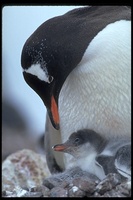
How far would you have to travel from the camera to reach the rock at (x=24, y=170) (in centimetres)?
323

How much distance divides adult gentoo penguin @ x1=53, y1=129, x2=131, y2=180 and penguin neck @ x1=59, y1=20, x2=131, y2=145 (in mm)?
46

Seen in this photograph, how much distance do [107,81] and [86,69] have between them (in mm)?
81

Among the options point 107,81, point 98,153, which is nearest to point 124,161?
point 98,153

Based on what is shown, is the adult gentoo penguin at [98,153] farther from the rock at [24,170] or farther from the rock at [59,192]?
the rock at [24,170]

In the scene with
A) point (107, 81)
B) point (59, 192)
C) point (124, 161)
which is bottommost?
point (59, 192)

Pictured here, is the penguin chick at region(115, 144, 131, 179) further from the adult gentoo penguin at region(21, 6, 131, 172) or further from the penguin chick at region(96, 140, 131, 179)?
the adult gentoo penguin at region(21, 6, 131, 172)

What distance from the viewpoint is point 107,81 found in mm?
2348

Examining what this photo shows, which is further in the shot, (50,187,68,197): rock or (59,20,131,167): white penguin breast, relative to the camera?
(59,20,131,167): white penguin breast

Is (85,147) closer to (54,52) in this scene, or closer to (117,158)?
(117,158)

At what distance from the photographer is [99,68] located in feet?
7.67

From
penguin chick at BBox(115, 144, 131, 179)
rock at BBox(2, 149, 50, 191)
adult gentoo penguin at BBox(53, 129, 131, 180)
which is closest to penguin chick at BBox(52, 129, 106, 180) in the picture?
adult gentoo penguin at BBox(53, 129, 131, 180)

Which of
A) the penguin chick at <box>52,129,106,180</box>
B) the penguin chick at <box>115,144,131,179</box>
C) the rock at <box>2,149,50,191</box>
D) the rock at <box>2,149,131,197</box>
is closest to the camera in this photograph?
the rock at <box>2,149,131,197</box>

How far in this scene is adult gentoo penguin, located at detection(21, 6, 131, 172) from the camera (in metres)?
2.23

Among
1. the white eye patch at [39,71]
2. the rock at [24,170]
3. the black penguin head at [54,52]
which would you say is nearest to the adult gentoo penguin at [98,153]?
the black penguin head at [54,52]
